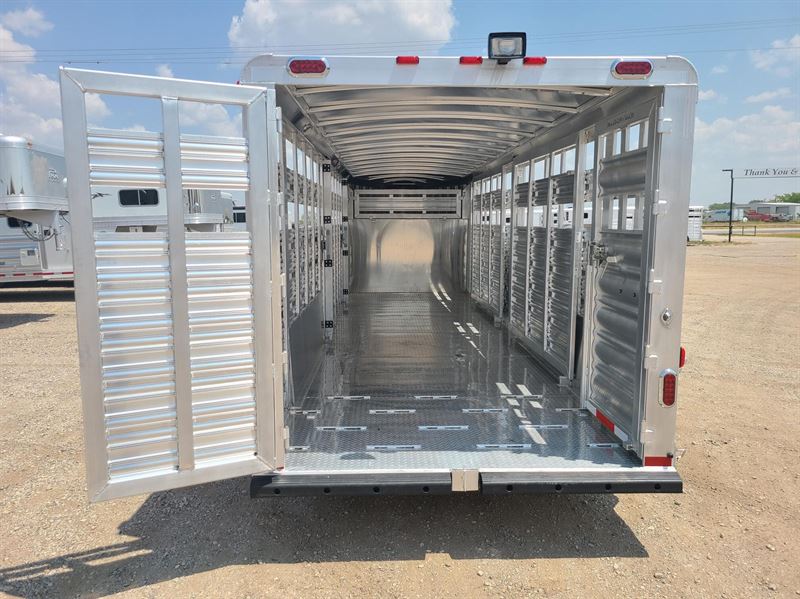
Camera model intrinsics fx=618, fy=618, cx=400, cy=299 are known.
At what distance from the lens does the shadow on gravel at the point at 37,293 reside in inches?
570

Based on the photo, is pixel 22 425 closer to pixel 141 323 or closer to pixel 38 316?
pixel 141 323

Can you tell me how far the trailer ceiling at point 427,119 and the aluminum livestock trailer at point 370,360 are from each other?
0.03m

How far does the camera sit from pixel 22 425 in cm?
569

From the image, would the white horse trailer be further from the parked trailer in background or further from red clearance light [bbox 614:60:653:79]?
the parked trailer in background

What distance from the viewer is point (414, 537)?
364cm

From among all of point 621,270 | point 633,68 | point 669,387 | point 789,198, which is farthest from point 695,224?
point 789,198

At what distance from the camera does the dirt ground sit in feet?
10.4

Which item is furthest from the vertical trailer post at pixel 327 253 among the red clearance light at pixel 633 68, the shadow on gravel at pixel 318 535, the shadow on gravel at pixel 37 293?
the shadow on gravel at pixel 37 293

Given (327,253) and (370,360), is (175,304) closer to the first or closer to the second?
(370,360)

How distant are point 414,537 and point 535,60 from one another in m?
2.76

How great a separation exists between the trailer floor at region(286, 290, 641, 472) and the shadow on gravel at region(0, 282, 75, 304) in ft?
34.1

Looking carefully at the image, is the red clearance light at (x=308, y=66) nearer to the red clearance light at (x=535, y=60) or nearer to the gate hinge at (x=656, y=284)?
the red clearance light at (x=535, y=60)

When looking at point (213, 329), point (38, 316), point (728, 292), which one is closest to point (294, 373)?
point (213, 329)

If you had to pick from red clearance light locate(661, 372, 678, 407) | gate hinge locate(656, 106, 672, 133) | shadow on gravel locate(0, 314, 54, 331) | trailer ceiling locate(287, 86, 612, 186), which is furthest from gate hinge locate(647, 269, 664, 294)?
shadow on gravel locate(0, 314, 54, 331)
